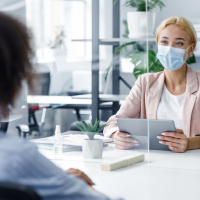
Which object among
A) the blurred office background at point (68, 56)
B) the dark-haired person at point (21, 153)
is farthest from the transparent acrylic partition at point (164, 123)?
the dark-haired person at point (21, 153)

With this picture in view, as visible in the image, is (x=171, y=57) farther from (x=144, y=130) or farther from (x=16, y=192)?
(x=16, y=192)

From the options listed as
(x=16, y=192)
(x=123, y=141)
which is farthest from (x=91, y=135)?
(x=16, y=192)

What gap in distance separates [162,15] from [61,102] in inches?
32.2

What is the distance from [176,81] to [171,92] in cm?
8

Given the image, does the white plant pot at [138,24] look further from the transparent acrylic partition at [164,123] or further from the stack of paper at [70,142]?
the stack of paper at [70,142]

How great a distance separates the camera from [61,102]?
2031mm

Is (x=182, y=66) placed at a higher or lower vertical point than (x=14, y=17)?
lower

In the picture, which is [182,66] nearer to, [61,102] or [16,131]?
[61,102]

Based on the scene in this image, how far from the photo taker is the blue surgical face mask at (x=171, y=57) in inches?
71.1

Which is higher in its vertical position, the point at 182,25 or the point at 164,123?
the point at 182,25

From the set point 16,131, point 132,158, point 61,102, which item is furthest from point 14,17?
point 16,131

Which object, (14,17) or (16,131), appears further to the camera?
(16,131)

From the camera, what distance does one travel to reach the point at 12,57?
703 mm

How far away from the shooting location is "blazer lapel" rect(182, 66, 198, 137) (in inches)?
70.6
